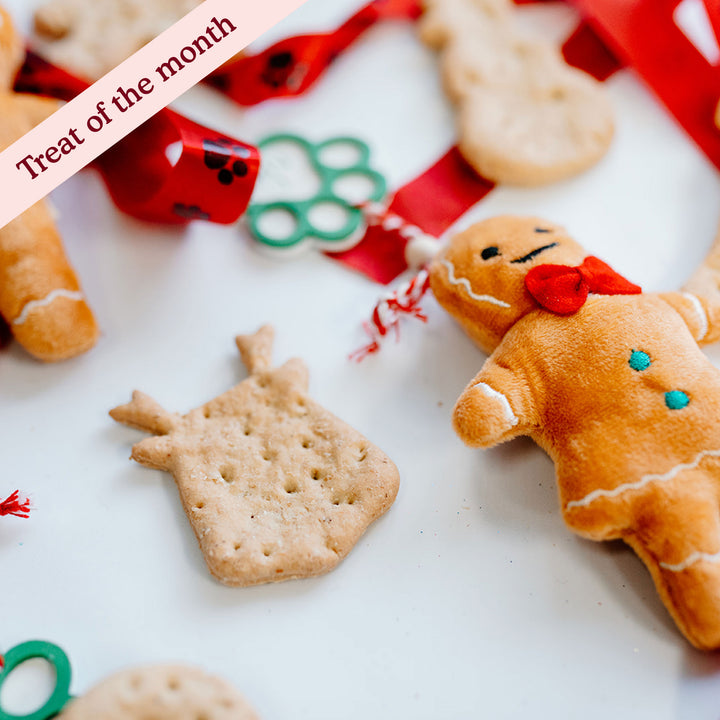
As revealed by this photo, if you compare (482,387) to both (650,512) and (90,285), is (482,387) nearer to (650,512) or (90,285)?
(650,512)

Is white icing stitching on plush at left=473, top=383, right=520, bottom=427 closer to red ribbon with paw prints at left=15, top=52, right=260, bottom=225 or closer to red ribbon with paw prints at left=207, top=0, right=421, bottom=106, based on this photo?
red ribbon with paw prints at left=15, top=52, right=260, bottom=225

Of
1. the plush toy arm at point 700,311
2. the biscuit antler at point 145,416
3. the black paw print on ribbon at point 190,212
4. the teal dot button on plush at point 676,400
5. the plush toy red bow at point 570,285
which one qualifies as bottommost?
the plush toy arm at point 700,311

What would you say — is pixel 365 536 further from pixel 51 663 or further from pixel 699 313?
pixel 699 313

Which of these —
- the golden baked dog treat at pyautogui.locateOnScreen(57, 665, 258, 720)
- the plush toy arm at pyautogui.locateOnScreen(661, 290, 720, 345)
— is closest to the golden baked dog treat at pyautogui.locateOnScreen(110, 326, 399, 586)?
the golden baked dog treat at pyautogui.locateOnScreen(57, 665, 258, 720)

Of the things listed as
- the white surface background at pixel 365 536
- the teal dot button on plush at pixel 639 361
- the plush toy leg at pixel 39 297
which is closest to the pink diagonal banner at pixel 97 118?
the plush toy leg at pixel 39 297

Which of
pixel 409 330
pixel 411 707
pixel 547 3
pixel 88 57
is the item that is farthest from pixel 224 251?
pixel 547 3

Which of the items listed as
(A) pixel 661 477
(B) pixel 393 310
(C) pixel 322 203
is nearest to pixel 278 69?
(C) pixel 322 203

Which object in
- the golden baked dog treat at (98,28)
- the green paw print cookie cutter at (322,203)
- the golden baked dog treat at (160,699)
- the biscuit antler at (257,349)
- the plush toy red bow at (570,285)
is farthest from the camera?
the golden baked dog treat at (98,28)

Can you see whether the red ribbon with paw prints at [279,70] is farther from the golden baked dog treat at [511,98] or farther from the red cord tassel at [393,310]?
the red cord tassel at [393,310]
